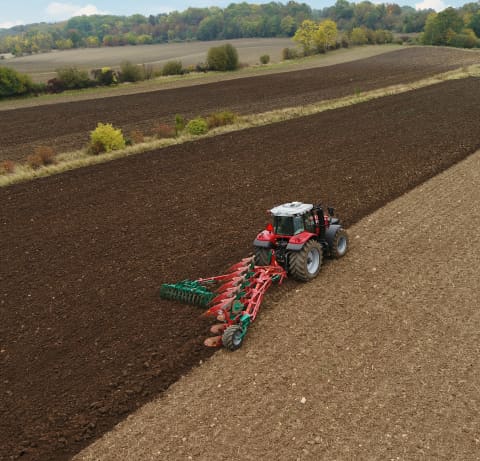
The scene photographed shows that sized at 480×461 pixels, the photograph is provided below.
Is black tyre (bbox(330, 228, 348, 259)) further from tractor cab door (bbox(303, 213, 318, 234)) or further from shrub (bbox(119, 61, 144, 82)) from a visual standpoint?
shrub (bbox(119, 61, 144, 82))

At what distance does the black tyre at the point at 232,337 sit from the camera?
854 cm

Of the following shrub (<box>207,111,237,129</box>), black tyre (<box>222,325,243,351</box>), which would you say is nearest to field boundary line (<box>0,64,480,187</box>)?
shrub (<box>207,111,237,129</box>)

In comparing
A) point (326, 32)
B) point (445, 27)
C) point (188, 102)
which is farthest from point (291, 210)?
point (445, 27)

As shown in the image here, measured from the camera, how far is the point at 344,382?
7797mm

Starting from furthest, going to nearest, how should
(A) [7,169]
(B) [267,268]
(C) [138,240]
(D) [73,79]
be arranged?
(D) [73,79] → (A) [7,169] → (C) [138,240] → (B) [267,268]

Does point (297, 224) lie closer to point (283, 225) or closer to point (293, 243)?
point (283, 225)

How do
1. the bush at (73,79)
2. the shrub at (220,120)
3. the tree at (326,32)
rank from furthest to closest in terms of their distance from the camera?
1. the tree at (326,32)
2. the bush at (73,79)
3. the shrub at (220,120)

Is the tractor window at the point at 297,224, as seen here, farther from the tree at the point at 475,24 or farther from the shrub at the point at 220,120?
the tree at the point at 475,24

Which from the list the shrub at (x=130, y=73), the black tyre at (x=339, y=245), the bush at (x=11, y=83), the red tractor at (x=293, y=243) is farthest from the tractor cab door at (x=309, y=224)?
the shrub at (x=130, y=73)

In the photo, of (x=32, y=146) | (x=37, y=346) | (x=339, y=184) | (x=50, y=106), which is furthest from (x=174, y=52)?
(x=37, y=346)

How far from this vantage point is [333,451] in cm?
657

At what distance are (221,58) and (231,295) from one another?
58.1m

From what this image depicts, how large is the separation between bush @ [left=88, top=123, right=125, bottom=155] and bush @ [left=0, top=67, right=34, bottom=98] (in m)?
27.5

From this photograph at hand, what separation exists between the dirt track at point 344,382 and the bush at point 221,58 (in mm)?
56080
